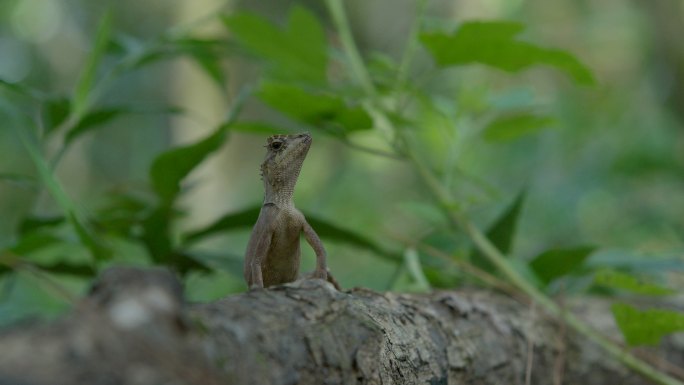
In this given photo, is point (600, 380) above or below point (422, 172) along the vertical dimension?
Result: below

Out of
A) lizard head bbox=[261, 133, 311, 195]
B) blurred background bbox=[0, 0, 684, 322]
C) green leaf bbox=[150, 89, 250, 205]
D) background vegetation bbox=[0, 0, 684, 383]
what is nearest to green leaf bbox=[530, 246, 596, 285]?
background vegetation bbox=[0, 0, 684, 383]

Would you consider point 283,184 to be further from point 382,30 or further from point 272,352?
point 382,30

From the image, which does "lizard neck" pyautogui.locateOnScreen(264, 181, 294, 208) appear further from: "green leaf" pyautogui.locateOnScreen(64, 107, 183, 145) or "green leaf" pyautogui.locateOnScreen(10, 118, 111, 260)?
"green leaf" pyautogui.locateOnScreen(64, 107, 183, 145)

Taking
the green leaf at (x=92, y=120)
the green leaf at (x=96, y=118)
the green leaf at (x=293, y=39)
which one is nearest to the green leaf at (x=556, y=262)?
the green leaf at (x=293, y=39)

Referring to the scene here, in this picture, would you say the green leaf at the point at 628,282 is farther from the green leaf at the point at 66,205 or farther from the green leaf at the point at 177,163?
the green leaf at the point at 66,205

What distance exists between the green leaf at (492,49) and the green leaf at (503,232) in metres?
0.56

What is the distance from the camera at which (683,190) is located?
671 cm

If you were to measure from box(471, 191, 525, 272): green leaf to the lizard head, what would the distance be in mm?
920

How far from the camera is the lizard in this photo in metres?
2.62

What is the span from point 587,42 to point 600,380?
8.95m

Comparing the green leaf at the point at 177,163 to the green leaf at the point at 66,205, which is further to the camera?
the green leaf at the point at 177,163

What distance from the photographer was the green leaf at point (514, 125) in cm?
341

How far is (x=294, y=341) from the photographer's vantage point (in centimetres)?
155

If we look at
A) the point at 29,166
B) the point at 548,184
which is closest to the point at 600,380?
the point at 548,184
